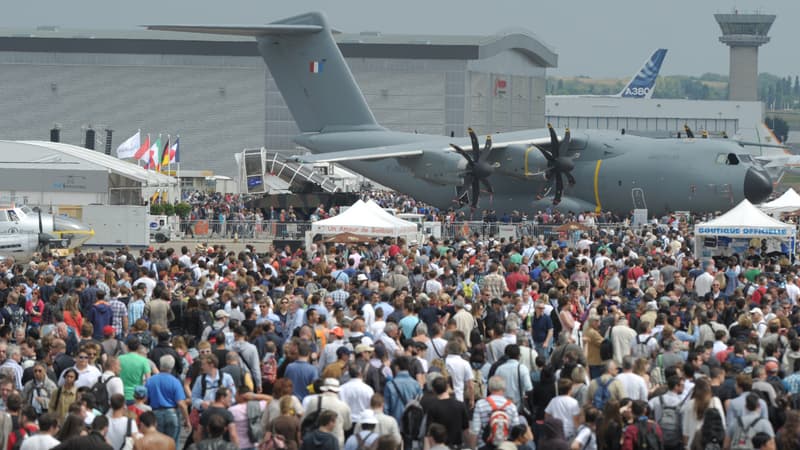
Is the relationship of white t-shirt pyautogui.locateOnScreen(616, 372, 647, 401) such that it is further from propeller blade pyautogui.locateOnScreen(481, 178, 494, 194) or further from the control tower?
the control tower

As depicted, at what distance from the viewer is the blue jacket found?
10852 millimetres

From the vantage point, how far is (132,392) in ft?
37.8

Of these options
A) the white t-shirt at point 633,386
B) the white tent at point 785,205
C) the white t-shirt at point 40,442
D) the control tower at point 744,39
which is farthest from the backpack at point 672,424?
the control tower at point 744,39

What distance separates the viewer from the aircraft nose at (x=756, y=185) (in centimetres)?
3234

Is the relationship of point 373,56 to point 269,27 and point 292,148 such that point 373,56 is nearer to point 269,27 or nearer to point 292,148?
point 292,148

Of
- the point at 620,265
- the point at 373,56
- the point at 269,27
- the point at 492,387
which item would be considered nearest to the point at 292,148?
the point at 373,56

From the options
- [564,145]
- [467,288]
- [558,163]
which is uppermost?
[564,145]

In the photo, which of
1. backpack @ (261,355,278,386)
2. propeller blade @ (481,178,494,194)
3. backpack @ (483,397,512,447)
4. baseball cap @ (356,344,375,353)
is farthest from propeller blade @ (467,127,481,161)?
backpack @ (483,397,512,447)

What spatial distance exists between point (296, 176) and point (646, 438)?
116ft

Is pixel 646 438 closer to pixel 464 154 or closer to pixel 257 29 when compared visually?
pixel 464 154

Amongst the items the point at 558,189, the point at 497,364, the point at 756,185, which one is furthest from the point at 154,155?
the point at 497,364

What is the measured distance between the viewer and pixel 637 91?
443 ft

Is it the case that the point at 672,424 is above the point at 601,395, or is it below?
below

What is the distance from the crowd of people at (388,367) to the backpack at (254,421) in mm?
20
